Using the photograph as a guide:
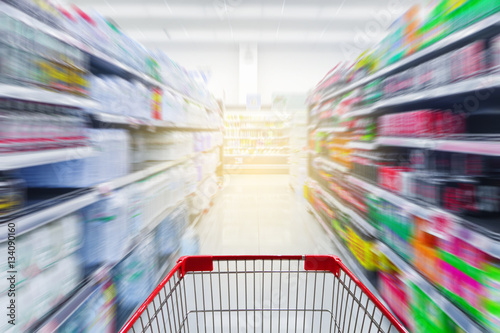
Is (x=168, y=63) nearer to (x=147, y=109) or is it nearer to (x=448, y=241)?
(x=147, y=109)

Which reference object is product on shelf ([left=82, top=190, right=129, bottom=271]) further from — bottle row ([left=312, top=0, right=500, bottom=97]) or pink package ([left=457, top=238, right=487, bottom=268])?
bottle row ([left=312, top=0, right=500, bottom=97])

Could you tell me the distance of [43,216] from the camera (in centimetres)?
86

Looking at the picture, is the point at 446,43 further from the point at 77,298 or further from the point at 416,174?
the point at 77,298

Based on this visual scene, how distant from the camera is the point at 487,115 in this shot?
1205 millimetres

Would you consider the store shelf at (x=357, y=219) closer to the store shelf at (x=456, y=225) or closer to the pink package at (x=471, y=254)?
the store shelf at (x=456, y=225)

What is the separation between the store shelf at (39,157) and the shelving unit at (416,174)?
144 cm

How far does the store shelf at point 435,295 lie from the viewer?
0.99 m

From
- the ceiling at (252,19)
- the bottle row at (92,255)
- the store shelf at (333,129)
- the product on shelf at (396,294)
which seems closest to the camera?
the bottle row at (92,255)

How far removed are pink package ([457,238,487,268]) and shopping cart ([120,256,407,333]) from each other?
374 millimetres

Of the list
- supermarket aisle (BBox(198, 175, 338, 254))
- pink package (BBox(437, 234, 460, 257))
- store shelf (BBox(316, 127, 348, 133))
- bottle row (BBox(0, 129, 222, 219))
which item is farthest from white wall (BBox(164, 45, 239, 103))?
pink package (BBox(437, 234, 460, 257))

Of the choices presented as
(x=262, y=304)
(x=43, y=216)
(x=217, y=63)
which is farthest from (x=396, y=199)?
(x=217, y=63)

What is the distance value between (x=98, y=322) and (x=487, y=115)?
1.91 m

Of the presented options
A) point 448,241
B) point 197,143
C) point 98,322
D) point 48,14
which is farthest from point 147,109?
point 448,241

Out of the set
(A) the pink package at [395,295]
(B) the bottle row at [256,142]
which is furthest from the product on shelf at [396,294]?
(B) the bottle row at [256,142]
